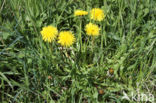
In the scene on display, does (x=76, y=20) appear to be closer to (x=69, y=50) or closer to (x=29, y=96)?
(x=69, y=50)

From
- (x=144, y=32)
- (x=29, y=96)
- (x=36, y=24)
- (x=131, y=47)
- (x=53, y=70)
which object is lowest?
(x=29, y=96)

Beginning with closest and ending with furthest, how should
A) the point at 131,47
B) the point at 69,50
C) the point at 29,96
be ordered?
the point at 29,96, the point at 131,47, the point at 69,50

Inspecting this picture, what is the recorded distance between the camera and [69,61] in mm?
1623

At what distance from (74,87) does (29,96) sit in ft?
1.08

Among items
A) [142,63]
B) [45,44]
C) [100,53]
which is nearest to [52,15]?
[45,44]

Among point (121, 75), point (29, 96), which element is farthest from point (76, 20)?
point (29, 96)

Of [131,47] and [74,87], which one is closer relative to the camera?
[74,87]

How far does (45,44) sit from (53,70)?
11.7 inches

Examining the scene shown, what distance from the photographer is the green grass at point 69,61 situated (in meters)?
1.35

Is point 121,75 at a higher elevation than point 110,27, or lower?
lower

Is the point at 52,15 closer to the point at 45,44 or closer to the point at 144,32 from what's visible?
the point at 45,44

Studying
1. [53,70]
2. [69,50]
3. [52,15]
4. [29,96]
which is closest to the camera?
[29,96]

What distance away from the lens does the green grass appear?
4.42 feet

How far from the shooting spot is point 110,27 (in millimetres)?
1758
